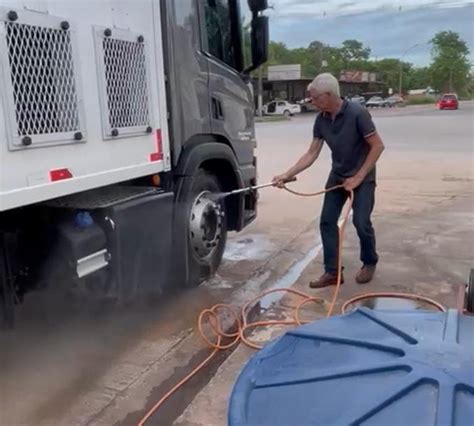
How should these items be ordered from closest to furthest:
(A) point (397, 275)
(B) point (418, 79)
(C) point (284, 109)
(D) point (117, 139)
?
(D) point (117, 139)
(A) point (397, 275)
(C) point (284, 109)
(B) point (418, 79)

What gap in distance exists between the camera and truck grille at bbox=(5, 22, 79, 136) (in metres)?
2.65

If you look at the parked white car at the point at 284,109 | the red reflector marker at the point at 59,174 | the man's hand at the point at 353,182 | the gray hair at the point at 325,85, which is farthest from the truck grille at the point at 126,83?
the parked white car at the point at 284,109

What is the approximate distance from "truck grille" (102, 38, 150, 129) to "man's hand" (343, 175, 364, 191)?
5.71 feet

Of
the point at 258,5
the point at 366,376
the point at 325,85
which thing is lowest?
the point at 366,376

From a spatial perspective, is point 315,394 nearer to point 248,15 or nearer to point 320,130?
point 320,130

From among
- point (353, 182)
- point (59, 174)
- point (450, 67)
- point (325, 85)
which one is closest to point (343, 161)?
point (353, 182)

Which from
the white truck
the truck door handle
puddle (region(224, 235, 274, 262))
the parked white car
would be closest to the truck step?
the white truck

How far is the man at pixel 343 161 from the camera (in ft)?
14.7

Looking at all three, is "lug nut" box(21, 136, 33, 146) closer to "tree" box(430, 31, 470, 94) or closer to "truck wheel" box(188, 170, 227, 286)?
"truck wheel" box(188, 170, 227, 286)

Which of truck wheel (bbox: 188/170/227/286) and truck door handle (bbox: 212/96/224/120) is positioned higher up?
truck door handle (bbox: 212/96/224/120)

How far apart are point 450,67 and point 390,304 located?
10859cm

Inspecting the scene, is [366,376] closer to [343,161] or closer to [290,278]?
[343,161]

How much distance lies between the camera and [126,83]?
3.47 m

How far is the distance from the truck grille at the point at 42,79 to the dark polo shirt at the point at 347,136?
2260mm
